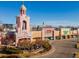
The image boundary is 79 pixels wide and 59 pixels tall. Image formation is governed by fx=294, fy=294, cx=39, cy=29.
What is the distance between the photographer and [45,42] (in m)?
5.03

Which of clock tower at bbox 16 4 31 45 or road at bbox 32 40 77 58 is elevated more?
clock tower at bbox 16 4 31 45

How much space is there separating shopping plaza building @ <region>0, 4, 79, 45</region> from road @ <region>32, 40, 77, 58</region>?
72 mm

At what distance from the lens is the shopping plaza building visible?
4.94m

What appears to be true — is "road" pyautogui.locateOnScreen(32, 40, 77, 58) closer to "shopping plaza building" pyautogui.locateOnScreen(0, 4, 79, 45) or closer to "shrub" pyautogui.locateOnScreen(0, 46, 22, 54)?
"shopping plaza building" pyautogui.locateOnScreen(0, 4, 79, 45)

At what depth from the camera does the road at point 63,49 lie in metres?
4.95

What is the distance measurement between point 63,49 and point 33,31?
600mm

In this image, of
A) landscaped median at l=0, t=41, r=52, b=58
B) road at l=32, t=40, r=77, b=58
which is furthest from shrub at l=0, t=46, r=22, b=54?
road at l=32, t=40, r=77, b=58

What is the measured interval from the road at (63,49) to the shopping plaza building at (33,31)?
7 cm

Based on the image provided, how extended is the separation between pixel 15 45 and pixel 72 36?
100cm

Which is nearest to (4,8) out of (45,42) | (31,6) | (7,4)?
(7,4)

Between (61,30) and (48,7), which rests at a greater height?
(48,7)

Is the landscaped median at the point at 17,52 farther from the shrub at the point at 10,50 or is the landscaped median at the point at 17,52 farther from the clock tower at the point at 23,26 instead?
the clock tower at the point at 23,26

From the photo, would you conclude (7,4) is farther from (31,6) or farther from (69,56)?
(69,56)

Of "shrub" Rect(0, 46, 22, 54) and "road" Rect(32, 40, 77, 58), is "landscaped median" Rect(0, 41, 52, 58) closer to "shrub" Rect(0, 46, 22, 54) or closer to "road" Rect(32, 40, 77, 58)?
"shrub" Rect(0, 46, 22, 54)
